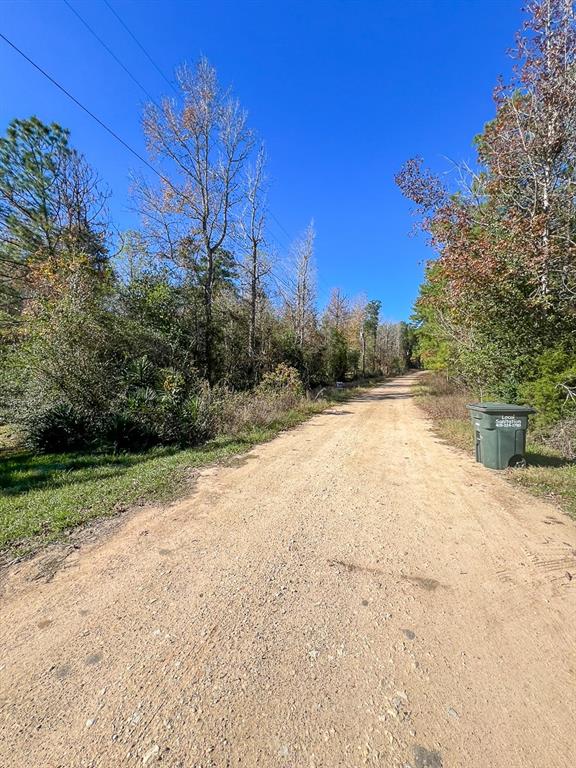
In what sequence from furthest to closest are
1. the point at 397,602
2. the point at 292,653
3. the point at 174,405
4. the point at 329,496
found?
the point at 174,405 < the point at 329,496 < the point at 397,602 < the point at 292,653

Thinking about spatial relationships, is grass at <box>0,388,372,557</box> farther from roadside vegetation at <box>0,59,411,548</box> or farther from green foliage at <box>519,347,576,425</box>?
green foliage at <box>519,347,576,425</box>

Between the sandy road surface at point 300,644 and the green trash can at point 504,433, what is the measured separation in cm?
Result: 154

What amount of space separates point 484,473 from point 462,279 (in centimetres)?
367

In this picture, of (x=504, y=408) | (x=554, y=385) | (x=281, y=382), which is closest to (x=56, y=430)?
(x=281, y=382)

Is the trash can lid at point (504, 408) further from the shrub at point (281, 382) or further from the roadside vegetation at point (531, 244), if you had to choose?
the shrub at point (281, 382)

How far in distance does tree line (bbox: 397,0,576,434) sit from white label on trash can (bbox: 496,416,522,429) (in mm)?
1991

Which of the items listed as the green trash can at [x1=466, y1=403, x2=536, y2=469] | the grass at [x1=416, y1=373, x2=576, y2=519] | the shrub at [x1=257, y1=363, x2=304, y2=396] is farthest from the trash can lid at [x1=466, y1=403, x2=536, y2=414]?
the shrub at [x1=257, y1=363, x2=304, y2=396]

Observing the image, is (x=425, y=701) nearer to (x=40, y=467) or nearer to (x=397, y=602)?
(x=397, y=602)

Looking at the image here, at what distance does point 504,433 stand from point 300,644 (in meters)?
4.93

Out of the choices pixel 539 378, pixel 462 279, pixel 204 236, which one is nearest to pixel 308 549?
pixel 462 279

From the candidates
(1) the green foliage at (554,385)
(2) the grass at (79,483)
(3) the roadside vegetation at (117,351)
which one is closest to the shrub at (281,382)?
(3) the roadside vegetation at (117,351)

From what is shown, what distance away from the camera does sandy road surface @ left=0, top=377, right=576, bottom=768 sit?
146 cm

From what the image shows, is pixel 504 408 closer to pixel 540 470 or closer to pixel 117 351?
pixel 540 470

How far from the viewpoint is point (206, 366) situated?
12422mm
